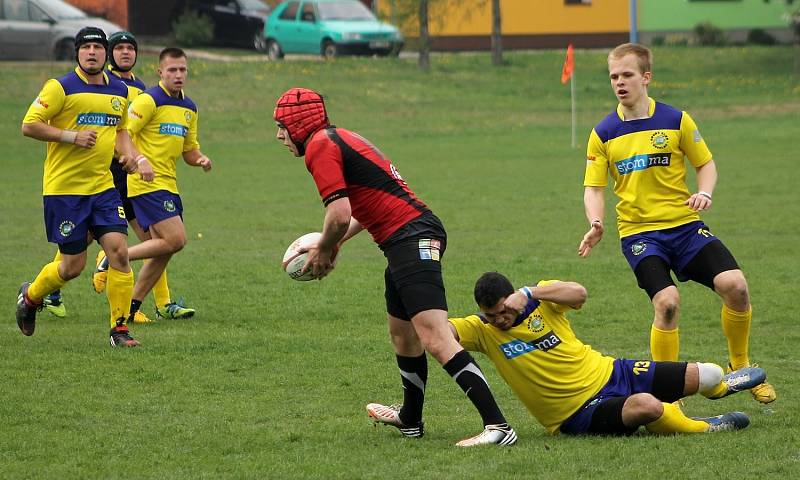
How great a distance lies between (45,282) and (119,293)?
0.64 meters

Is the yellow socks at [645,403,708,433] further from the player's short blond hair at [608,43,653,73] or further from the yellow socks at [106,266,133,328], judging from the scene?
the yellow socks at [106,266,133,328]

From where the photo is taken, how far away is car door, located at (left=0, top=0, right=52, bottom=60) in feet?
104

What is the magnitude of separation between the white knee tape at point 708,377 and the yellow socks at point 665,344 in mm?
616

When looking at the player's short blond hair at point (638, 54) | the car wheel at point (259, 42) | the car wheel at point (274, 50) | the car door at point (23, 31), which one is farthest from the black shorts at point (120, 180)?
the car wheel at point (259, 42)

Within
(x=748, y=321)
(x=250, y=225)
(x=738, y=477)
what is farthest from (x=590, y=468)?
(x=250, y=225)

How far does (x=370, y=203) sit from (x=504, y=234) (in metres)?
9.17

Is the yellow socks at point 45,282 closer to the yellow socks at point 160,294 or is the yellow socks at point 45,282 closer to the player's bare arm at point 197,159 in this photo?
the yellow socks at point 160,294

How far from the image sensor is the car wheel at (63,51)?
1244 inches

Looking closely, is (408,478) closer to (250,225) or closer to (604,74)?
(250,225)

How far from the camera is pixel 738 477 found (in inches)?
235

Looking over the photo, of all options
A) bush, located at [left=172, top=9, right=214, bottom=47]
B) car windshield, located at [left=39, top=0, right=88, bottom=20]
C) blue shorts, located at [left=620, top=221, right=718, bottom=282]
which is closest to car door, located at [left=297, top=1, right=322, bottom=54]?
bush, located at [left=172, top=9, right=214, bottom=47]

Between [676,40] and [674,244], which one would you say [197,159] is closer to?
[674,244]

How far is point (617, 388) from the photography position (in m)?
6.90

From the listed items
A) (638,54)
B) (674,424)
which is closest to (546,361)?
(674,424)
